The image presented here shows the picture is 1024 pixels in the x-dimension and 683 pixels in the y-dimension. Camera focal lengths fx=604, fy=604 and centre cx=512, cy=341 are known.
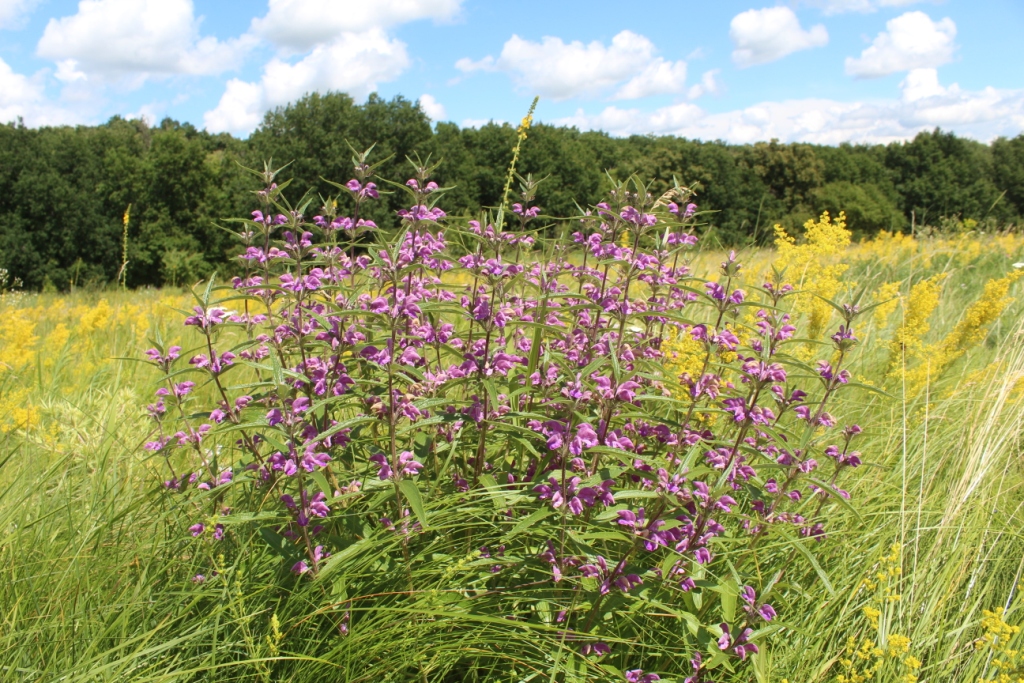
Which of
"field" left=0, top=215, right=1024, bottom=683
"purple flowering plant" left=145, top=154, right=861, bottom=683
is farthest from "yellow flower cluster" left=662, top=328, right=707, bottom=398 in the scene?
"field" left=0, top=215, right=1024, bottom=683

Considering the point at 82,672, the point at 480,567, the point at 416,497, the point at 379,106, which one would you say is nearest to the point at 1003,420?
the point at 480,567

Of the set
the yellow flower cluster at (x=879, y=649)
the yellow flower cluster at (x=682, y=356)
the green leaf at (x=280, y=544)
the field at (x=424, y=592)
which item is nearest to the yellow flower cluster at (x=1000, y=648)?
the field at (x=424, y=592)

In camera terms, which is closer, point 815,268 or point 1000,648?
point 1000,648

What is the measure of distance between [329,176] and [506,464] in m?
33.1

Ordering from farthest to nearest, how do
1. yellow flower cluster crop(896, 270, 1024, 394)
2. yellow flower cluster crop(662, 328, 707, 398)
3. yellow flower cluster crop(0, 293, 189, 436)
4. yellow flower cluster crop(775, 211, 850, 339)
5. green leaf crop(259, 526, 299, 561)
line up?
1. yellow flower cluster crop(775, 211, 850, 339)
2. yellow flower cluster crop(896, 270, 1024, 394)
3. yellow flower cluster crop(0, 293, 189, 436)
4. yellow flower cluster crop(662, 328, 707, 398)
5. green leaf crop(259, 526, 299, 561)

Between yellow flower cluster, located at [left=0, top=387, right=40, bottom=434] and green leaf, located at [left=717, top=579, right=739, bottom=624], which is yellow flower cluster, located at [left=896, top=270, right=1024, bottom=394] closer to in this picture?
green leaf, located at [left=717, top=579, right=739, bottom=624]

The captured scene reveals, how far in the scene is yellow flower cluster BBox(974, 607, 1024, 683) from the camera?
1930 mm

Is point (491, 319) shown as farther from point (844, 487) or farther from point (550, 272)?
point (844, 487)

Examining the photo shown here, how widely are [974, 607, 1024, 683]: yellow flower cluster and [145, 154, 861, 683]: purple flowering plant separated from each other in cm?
54

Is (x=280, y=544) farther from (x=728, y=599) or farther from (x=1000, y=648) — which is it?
(x=1000, y=648)

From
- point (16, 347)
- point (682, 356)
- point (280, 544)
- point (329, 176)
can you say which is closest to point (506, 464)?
point (280, 544)

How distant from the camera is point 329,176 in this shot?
32500mm

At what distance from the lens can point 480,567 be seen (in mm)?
1960

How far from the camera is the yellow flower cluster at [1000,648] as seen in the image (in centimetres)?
193
